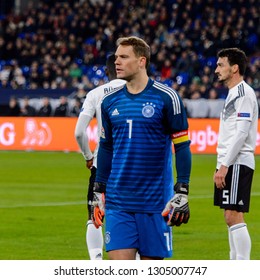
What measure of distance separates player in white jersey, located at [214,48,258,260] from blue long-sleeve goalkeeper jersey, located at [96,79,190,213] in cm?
205

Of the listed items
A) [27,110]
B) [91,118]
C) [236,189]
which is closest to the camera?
[236,189]

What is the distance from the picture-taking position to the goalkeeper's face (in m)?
8.12

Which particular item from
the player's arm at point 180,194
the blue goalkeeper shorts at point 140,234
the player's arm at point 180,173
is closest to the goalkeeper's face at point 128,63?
the player's arm at point 180,173

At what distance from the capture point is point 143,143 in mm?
8188

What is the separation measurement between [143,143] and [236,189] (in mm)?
2540

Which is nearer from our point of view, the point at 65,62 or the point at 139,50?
the point at 139,50

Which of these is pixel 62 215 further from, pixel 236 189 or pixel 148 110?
pixel 148 110

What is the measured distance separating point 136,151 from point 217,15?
3321 cm

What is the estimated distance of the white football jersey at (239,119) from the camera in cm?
1032

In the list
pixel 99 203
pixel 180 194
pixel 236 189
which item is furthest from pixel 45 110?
pixel 180 194

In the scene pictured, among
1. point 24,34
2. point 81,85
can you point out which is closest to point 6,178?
point 81,85

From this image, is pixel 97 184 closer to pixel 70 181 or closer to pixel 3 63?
pixel 70 181

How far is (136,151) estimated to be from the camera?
8.20 meters

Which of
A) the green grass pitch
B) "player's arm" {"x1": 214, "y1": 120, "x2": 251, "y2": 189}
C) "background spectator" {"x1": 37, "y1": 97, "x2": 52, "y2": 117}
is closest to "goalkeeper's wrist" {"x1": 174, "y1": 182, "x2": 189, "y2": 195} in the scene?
"player's arm" {"x1": 214, "y1": 120, "x2": 251, "y2": 189}
